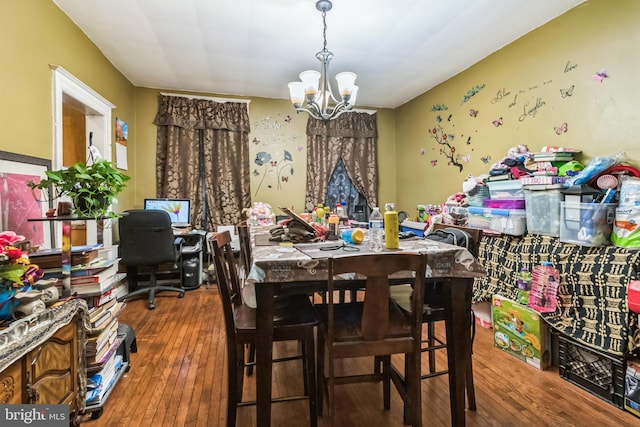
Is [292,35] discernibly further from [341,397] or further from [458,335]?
[341,397]

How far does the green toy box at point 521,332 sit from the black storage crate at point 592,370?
99 mm

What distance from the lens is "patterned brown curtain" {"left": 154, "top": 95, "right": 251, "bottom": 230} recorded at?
4.12 meters

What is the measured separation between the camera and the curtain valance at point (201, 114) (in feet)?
13.4

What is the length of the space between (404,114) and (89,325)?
14.8 feet

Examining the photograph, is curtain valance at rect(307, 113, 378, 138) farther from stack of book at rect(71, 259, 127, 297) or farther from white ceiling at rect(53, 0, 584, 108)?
stack of book at rect(71, 259, 127, 297)

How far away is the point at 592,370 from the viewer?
1818mm

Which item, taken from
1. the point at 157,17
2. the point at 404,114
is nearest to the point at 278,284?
the point at 157,17

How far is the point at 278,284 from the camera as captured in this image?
1347mm

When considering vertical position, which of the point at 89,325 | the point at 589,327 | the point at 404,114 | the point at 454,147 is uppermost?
the point at 404,114

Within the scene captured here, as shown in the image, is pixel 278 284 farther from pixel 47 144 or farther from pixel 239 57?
pixel 239 57

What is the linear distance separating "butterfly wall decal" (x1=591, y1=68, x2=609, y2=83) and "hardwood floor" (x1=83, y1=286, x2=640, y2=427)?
203cm

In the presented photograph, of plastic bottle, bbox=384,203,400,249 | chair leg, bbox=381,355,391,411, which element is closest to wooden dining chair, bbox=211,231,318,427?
chair leg, bbox=381,355,391,411

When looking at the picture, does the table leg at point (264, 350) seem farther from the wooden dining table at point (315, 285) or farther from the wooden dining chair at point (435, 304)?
the wooden dining chair at point (435, 304)

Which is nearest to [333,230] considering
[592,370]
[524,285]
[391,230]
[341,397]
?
[391,230]
